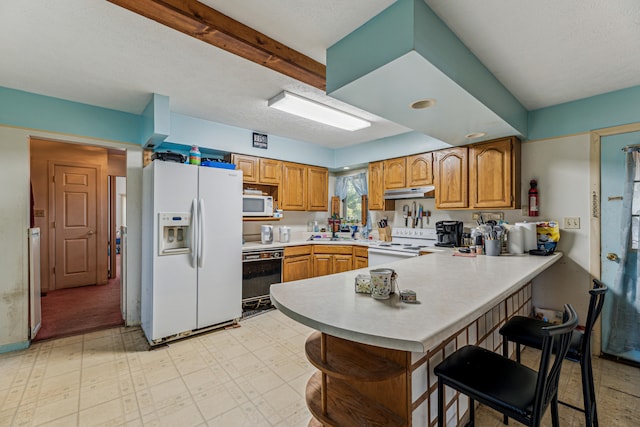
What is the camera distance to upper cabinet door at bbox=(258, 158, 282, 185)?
3979mm

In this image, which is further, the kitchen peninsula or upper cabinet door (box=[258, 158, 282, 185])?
upper cabinet door (box=[258, 158, 282, 185])

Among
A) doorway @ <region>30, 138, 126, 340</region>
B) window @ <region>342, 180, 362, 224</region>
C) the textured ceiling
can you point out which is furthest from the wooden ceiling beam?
doorway @ <region>30, 138, 126, 340</region>

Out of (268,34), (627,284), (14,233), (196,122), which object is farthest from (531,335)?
(14,233)

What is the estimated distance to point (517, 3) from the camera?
146cm

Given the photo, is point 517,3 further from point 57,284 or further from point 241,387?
point 57,284

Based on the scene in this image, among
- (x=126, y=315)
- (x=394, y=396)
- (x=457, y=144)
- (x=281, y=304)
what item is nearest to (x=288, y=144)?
(x=457, y=144)

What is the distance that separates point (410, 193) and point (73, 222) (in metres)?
5.64

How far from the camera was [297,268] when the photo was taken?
4.07m

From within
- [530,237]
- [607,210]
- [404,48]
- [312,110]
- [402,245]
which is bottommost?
[402,245]

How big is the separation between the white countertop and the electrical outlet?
1.16 meters

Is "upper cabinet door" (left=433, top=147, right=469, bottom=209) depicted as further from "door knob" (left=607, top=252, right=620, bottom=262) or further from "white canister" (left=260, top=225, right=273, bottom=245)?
"white canister" (left=260, top=225, right=273, bottom=245)

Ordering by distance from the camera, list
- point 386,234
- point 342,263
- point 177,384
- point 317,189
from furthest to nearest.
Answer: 1. point 317,189
2. point 386,234
3. point 342,263
4. point 177,384

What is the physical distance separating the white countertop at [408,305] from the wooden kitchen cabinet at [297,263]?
2151 mm

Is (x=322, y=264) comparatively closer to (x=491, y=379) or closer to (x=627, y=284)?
(x=491, y=379)
